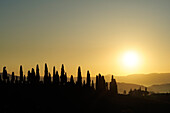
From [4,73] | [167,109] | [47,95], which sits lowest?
[167,109]

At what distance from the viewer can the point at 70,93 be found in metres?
119

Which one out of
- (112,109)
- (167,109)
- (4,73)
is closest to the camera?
(112,109)

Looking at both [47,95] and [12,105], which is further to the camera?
[47,95]

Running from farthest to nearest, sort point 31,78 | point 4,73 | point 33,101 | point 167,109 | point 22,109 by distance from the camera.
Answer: point 4,73
point 31,78
point 167,109
point 33,101
point 22,109

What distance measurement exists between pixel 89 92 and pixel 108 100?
10180 millimetres

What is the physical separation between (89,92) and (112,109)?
1914 cm

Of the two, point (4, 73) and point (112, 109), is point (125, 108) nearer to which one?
point (112, 109)

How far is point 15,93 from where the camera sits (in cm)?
11225

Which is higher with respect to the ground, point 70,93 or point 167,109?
point 70,93

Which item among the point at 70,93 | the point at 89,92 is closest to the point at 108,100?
the point at 89,92

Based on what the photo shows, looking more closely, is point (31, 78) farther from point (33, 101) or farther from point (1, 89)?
point (33, 101)

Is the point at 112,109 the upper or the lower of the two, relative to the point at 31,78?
lower

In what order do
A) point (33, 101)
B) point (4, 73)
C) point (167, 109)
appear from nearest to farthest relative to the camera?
point (33, 101) < point (167, 109) < point (4, 73)

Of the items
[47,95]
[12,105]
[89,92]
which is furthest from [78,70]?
[12,105]
